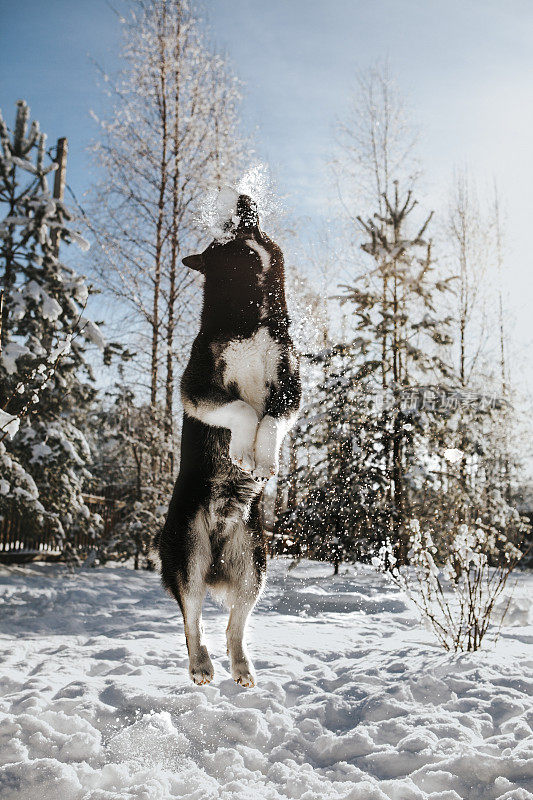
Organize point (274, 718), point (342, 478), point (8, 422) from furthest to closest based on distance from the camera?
point (342, 478), point (274, 718), point (8, 422)

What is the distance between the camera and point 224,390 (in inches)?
48.2

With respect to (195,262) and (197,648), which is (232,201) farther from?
(197,648)

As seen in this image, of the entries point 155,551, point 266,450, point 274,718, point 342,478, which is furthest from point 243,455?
point 342,478

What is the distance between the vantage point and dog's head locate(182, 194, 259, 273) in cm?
120

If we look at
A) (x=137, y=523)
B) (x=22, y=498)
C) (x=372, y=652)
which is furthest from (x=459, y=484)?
(x=22, y=498)

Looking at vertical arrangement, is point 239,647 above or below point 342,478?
below

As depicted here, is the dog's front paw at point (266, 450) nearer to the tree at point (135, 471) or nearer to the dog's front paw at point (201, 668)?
the dog's front paw at point (201, 668)

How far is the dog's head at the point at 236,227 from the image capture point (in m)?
1.20

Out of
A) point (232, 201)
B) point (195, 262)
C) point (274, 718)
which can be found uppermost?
point (232, 201)

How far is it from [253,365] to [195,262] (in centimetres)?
26

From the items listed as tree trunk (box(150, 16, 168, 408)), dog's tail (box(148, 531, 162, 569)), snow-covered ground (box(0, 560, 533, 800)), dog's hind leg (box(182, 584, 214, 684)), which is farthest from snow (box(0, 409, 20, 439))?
dog's hind leg (box(182, 584, 214, 684))

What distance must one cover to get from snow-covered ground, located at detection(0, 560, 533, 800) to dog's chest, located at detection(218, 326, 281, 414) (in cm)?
67

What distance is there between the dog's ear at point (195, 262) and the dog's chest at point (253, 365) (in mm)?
182

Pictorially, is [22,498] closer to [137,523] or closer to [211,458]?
[137,523]
